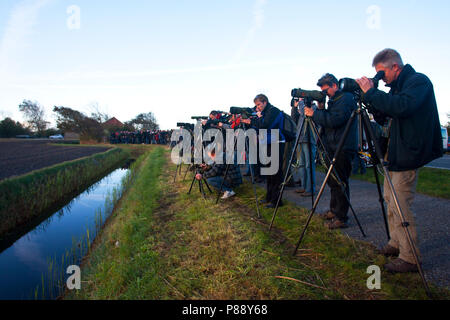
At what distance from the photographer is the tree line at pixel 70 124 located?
4616cm

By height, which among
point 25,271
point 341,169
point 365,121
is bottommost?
point 25,271

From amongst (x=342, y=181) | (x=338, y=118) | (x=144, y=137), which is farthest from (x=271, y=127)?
(x=144, y=137)

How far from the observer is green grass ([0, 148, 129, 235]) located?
6.56m

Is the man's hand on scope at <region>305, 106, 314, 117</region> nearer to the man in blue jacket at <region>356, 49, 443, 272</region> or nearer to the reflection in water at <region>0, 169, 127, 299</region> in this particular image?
the man in blue jacket at <region>356, 49, 443, 272</region>

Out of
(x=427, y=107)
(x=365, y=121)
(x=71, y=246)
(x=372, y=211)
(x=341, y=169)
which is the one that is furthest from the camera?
(x=71, y=246)

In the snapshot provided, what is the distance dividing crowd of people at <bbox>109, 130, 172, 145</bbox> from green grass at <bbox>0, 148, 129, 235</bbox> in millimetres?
19426

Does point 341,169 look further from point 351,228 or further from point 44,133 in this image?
point 44,133

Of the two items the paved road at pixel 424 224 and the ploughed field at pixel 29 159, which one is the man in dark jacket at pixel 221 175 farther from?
the ploughed field at pixel 29 159

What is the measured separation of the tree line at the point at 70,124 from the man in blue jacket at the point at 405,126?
48728mm

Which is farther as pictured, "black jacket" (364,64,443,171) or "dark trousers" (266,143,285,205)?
"dark trousers" (266,143,285,205)

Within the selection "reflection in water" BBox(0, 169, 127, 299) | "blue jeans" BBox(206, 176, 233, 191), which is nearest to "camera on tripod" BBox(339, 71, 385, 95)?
"blue jeans" BBox(206, 176, 233, 191)
